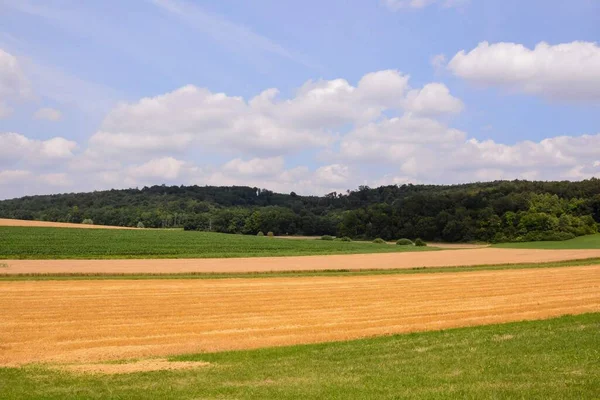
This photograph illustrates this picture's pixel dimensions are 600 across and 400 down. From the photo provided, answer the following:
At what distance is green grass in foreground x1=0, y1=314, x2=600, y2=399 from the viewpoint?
36.2 feet

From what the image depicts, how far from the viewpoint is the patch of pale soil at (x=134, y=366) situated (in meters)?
14.8

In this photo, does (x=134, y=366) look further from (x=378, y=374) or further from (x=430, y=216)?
(x=430, y=216)

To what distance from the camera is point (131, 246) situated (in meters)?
69.8

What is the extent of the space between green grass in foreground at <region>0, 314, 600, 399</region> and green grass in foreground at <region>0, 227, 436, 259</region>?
159ft

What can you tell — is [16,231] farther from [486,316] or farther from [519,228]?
[519,228]

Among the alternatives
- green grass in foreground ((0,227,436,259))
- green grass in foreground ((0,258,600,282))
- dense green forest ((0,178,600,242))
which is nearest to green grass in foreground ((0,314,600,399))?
green grass in foreground ((0,258,600,282))

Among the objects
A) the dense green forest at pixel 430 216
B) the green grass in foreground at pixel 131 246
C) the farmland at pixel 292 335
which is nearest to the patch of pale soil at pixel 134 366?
the farmland at pixel 292 335

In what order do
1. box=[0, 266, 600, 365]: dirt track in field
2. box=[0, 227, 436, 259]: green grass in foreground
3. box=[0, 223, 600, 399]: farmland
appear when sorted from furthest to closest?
box=[0, 227, 436, 259]: green grass in foreground < box=[0, 266, 600, 365]: dirt track in field < box=[0, 223, 600, 399]: farmland

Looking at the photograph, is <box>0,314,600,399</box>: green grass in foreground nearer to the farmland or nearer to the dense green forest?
the farmland

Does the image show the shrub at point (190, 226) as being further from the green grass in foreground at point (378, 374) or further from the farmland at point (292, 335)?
the green grass in foreground at point (378, 374)

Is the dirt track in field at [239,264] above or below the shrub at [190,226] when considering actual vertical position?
below

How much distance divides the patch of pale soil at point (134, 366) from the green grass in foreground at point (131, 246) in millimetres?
46524

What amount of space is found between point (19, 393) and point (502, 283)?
30.3 metres

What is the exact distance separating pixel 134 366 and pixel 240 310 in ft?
37.0
